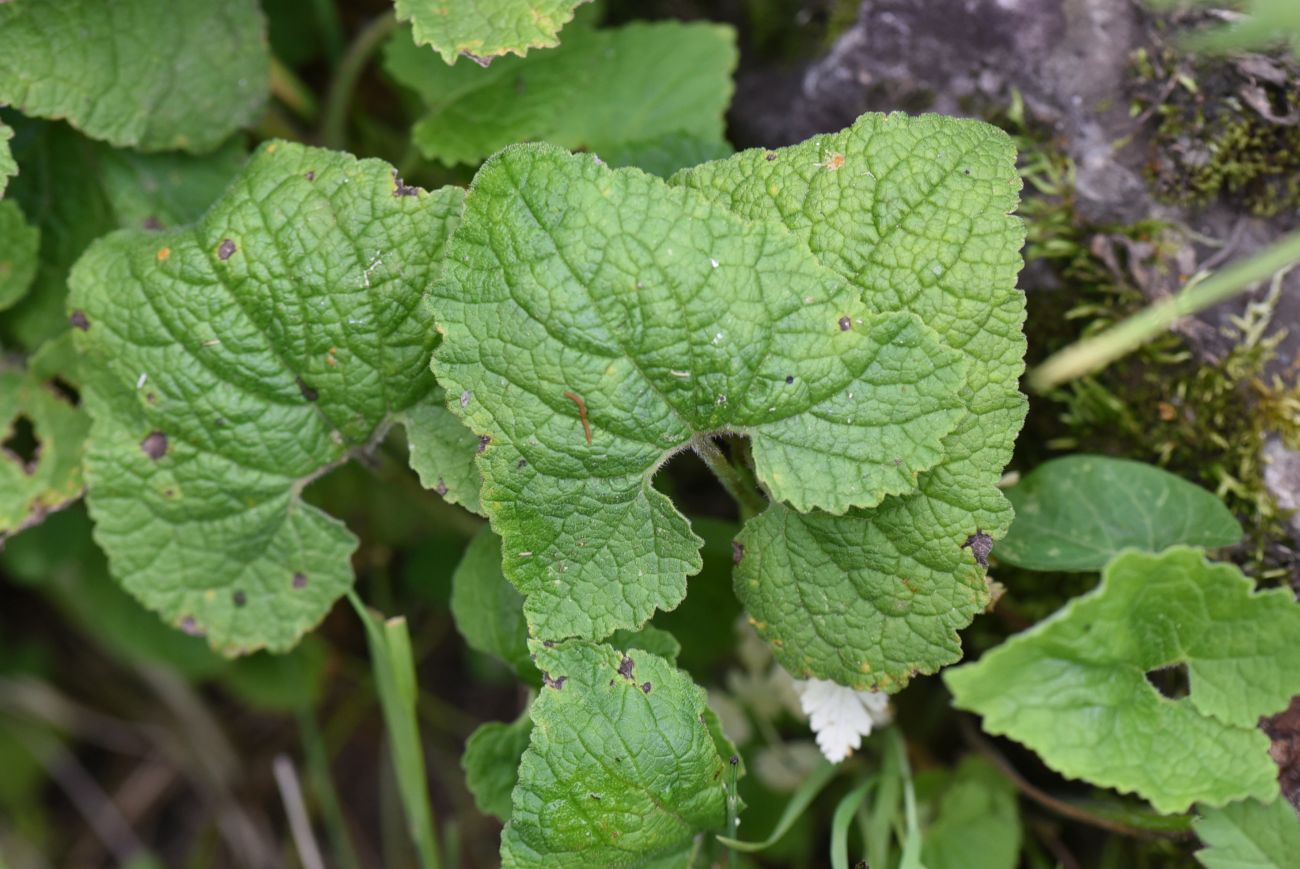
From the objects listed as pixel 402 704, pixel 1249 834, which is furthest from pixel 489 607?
pixel 1249 834

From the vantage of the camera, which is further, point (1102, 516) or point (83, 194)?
point (83, 194)

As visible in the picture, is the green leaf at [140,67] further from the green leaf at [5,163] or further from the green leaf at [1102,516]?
the green leaf at [1102,516]

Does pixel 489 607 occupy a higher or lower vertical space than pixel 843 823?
higher

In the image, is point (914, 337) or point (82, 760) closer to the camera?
point (914, 337)

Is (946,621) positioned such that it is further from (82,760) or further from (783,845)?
(82,760)

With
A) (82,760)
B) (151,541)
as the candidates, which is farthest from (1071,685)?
(82,760)

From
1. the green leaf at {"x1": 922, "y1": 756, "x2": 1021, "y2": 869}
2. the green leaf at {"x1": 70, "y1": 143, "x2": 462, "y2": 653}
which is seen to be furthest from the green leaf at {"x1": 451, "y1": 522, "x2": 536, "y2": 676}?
the green leaf at {"x1": 922, "y1": 756, "x2": 1021, "y2": 869}

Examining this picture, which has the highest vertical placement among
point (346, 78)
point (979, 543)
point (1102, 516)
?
point (346, 78)

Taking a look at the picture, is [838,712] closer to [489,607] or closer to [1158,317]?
[489,607]
